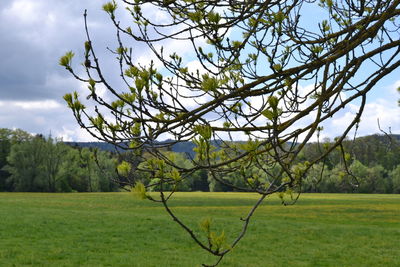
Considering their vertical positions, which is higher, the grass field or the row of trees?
the row of trees

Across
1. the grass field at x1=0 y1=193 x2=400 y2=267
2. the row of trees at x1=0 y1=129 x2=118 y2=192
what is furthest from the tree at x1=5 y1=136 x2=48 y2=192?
the grass field at x1=0 y1=193 x2=400 y2=267

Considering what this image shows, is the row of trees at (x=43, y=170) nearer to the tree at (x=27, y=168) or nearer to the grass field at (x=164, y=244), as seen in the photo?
the tree at (x=27, y=168)

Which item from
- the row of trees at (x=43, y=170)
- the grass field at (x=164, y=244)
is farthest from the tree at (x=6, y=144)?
the grass field at (x=164, y=244)

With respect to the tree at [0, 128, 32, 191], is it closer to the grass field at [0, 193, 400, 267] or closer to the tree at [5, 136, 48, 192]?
the tree at [5, 136, 48, 192]

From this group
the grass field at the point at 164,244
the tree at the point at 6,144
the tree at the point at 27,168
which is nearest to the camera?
the grass field at the point at 164,244

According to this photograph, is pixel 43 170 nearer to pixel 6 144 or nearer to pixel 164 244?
pixel 6 144

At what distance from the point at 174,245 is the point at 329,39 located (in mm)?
13965

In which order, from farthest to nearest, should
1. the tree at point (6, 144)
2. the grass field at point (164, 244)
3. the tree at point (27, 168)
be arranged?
the tree at point (6, 144) < the tree at point (27, 168) < the grass field at point (164, 244)

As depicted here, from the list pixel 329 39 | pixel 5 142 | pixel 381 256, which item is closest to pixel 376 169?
pixel 5 142

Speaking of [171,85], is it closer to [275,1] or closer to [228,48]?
[228,48]

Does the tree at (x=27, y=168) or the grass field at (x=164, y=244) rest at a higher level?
the tree at (x=27, y=168)

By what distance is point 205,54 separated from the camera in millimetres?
4387

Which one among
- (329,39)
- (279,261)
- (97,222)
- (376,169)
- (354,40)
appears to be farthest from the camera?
(376,169)

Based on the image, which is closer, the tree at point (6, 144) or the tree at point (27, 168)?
the tree at point (27, 168)
